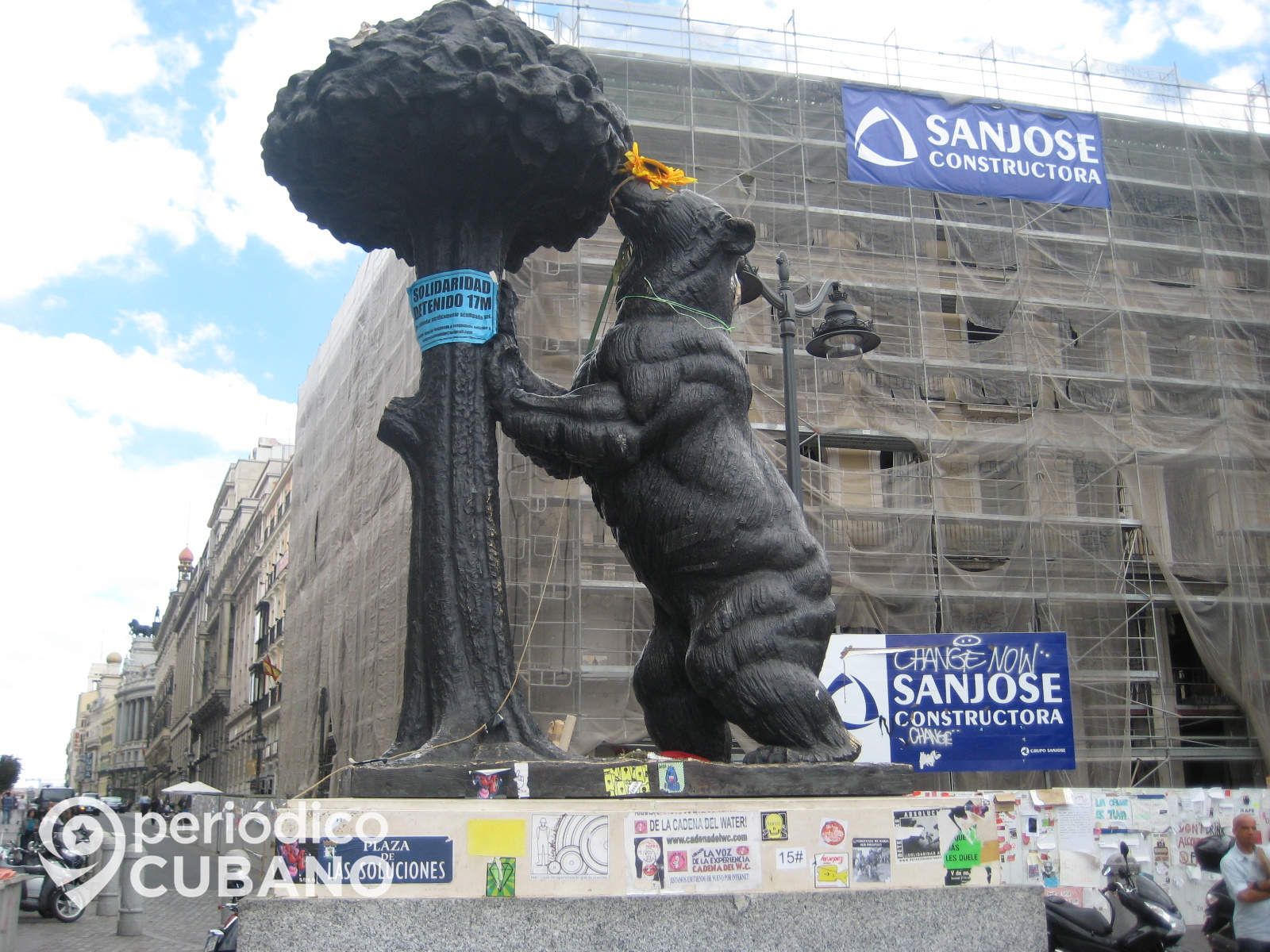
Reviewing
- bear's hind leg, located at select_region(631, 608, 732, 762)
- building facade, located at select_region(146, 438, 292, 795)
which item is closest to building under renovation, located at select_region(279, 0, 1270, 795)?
bear's hind leg, located at select_region(631, 608, 732, 762)

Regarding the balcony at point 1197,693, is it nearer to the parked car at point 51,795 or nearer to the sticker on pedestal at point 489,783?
the sticker on pedestal at point 489,783

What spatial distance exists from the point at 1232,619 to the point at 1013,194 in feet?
22.9

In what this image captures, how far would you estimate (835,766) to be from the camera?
11.1ft

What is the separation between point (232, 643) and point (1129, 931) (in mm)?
57229

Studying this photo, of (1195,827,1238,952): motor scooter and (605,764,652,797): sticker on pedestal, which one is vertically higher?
(605,764,652,797): sticker on pedestal

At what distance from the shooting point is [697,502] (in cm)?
360

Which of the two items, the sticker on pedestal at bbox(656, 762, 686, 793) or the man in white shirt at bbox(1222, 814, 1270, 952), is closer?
the sticker on pedestal at bbox(656, 762, 686, 793)

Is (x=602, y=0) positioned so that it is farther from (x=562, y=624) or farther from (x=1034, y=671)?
(x=1034, y=671)

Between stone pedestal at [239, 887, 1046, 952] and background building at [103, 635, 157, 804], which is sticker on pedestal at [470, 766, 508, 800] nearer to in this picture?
stone pedestal at [239, 887, 1046, 952]

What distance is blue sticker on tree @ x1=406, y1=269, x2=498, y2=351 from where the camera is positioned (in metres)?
3.74

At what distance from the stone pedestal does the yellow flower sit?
2432 millimetres

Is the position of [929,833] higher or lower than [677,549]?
lower

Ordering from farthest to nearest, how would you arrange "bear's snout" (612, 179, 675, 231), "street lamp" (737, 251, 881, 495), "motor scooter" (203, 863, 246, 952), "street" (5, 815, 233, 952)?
1. "street" (5, 815, 233, 952)
2. "street lamp" (737, 251, 881, 495)
3. "motor scooter" (203, 863, 246, 952)
4. "bear's snout" (612, 179, 675, 231)

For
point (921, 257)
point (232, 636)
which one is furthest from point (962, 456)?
point (232, 636)
